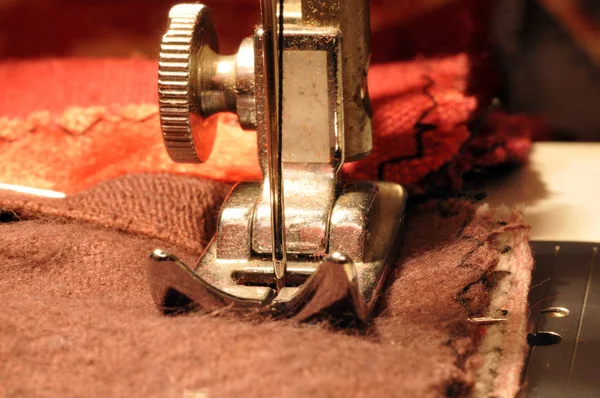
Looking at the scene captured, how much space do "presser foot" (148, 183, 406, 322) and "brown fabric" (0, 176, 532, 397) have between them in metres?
0.02

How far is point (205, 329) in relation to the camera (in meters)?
0.57

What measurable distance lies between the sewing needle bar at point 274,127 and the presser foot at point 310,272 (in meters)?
0.03

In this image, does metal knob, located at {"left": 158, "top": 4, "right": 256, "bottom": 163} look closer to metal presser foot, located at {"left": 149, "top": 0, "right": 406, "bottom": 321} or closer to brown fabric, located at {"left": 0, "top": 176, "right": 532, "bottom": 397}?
metal presser foot, located at {"left": 149, "top": 0, "right": 406, "bottom": 321}

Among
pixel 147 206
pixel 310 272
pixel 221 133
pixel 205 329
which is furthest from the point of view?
pixel 221 133

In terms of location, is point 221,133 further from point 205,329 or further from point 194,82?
point 205,329

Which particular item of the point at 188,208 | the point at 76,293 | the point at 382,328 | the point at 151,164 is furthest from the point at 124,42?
the point at 382,328

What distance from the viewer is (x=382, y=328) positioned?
0.65 meters

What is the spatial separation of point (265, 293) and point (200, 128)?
21cm

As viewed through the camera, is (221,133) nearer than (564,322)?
No

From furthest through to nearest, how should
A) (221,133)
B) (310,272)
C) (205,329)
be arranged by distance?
1. (221,133)
2. (310,272)
3. (205,329)

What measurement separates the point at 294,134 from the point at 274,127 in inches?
3.9

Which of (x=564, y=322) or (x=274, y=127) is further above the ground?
(x=274, y=127)

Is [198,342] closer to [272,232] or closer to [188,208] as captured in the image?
[272,232]

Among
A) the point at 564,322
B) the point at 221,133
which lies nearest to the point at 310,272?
the point at 564,322
